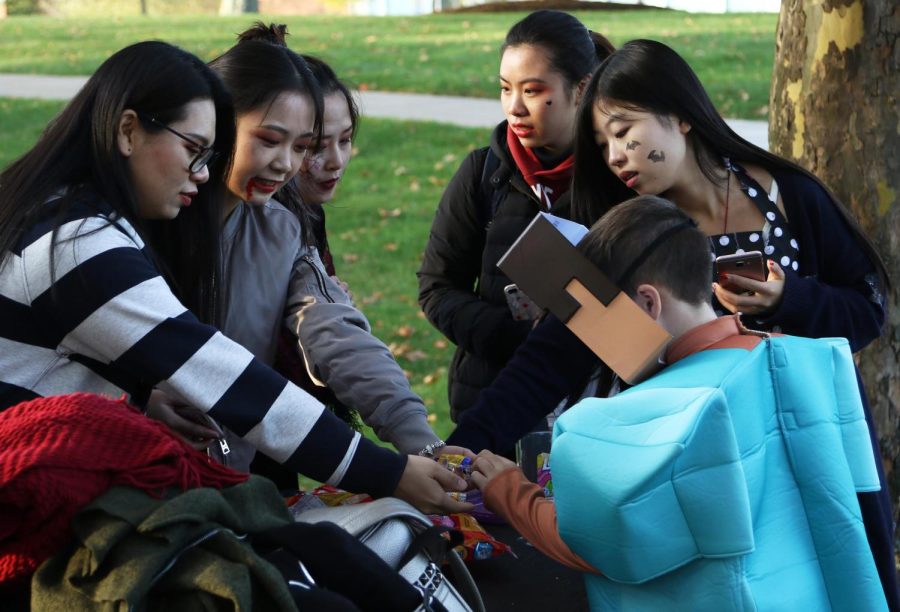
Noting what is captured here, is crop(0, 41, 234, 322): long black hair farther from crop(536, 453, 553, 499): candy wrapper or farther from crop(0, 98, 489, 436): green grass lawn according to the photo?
crop(0, 98, 489, 436): green grass lawn

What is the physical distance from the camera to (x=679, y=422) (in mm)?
1819

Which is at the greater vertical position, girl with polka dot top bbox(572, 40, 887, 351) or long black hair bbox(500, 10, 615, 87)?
long black hair bbox(500, 10, 615, 87)

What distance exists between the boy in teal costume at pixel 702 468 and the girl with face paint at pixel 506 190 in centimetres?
112

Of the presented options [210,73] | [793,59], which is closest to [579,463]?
[210,73]

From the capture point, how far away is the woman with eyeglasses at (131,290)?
6.84 feet

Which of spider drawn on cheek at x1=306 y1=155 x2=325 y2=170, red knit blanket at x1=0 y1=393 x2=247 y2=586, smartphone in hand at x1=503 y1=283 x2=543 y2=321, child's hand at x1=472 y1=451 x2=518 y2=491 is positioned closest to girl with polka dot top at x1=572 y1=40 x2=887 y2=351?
smartphone in hand at x1=503 y1=283 x2=543 y2=321

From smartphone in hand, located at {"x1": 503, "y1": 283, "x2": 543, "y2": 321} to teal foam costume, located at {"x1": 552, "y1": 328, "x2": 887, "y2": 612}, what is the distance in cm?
112

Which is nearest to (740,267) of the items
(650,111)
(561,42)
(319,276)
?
(650,111)

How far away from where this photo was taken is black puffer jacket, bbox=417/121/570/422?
3.39 metres

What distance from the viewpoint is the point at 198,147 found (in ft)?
7.72

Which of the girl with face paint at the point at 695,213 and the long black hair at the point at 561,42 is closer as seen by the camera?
the girl with face paint at the point at 695,213

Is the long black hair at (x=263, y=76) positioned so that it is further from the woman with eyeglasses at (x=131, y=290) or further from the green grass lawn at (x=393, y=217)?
the green grass lawn at (x=393, y=217)

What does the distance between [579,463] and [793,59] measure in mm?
2399

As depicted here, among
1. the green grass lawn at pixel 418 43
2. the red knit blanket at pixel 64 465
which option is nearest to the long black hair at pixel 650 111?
the red knit blanket at pixel 64 465
